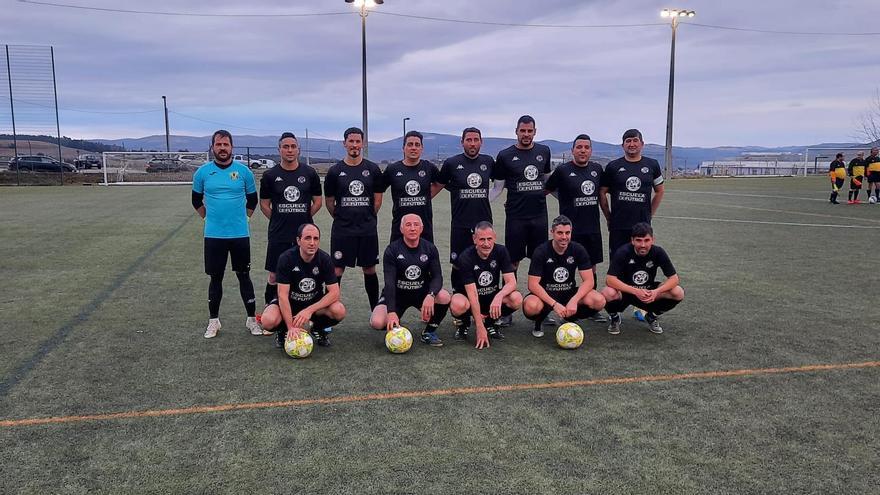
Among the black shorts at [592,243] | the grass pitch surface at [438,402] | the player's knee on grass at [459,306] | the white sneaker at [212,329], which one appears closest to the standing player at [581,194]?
the black shorts at [592,243]

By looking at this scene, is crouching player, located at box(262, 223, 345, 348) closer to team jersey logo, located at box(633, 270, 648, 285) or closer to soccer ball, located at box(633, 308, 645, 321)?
team jersey logo, located at box(633, 270, 648, 285)

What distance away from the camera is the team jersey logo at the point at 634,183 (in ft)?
20.6

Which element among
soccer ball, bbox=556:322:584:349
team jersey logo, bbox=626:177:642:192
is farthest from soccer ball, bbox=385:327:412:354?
team jersey logo, bbox=626:177:642:192

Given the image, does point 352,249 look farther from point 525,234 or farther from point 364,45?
point 364,45

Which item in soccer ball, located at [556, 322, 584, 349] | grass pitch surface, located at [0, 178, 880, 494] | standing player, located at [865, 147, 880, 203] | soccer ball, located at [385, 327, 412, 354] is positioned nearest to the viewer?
grass pitch surface, located at [0, 178, 880, 494]

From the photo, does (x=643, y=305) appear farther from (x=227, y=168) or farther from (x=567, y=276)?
(x=227, y=168)

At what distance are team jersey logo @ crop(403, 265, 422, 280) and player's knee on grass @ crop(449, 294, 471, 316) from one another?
1.33 ft

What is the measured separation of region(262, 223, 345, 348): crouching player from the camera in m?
5.07

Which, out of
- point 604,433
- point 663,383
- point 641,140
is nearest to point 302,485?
point 604,433

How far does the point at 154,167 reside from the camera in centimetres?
3481

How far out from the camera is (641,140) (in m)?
6.18

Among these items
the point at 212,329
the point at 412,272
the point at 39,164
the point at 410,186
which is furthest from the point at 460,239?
the point at 39,164

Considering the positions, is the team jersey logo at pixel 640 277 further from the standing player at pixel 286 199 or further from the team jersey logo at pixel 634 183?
the standing player at pixel 286 199

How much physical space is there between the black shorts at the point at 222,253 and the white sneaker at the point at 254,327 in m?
0.49
